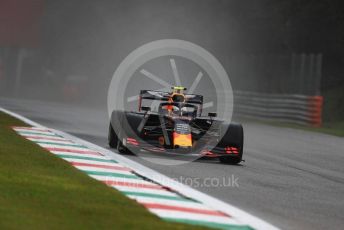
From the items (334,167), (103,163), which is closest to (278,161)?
(334,167)

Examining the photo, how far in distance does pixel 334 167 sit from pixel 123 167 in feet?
14.8

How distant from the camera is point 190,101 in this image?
1405 centimetres

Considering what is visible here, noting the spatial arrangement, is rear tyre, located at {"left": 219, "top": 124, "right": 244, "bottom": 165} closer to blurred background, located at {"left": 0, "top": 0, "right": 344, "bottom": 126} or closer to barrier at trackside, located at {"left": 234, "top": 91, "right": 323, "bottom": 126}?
barrier at trackside, located at {"left": 234, "top": 91, "right": 323, "bottom": 126}

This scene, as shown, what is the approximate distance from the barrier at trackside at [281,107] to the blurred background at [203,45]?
0.04 meters

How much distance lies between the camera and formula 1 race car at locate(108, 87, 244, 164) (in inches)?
517

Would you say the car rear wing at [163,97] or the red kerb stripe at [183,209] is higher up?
the car rear wing at [163,97]

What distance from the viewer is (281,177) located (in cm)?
1200

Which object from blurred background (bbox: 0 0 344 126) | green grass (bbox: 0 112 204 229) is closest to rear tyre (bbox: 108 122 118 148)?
green grass (bbox: 0 112 204 229)

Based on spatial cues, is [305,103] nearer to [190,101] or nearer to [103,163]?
[190,101]

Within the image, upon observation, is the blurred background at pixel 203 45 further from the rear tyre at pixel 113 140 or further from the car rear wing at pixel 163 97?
the rear tyre at pixel 113 140

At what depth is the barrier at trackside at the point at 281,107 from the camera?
28.9 metres

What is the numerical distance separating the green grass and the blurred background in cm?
1949

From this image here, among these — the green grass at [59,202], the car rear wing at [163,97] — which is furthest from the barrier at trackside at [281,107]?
the green grass at [59,202]

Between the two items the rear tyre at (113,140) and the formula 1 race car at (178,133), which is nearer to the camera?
the formula 1 race car at (178,133)
